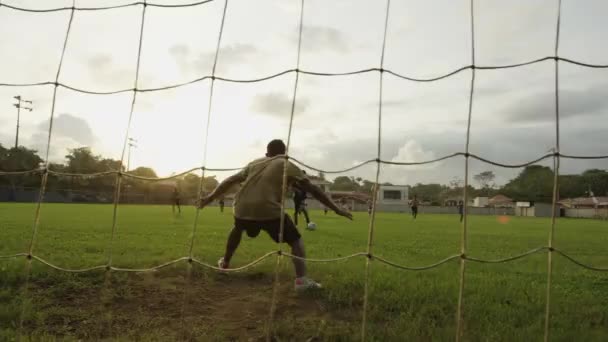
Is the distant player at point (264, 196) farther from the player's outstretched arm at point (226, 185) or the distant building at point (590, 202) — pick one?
the distant building at point (590, 202)

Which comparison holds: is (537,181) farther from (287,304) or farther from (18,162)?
(18,162)

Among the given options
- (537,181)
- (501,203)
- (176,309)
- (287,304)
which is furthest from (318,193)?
(501,203)

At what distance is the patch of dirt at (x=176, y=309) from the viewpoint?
140 inches

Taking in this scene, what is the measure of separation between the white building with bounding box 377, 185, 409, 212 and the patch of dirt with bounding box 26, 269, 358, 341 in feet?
187

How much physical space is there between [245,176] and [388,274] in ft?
6.33

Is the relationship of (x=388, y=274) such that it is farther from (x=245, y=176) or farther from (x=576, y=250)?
(x=576, y=250)

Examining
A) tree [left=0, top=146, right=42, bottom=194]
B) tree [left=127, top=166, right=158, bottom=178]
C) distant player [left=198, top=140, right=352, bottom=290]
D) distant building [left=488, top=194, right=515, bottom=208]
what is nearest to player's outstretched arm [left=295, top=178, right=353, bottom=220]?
distant player [left=198, top=140, right=352, bottom=290]

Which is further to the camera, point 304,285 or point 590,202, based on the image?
point 590,202

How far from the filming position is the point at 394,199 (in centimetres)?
6512

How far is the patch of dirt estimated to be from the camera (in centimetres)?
356

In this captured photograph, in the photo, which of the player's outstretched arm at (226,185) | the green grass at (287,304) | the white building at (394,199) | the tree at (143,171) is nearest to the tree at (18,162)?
the tree at (143,171)

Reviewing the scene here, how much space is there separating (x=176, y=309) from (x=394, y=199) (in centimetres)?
6231

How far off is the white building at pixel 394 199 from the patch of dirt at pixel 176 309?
57.0 meters

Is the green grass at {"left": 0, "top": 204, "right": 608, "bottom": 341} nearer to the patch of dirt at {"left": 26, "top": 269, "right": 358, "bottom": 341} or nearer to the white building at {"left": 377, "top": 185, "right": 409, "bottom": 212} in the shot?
the patch of dirt at {"left": 26, "top": 269, "right": 358, "bottom": 341}
